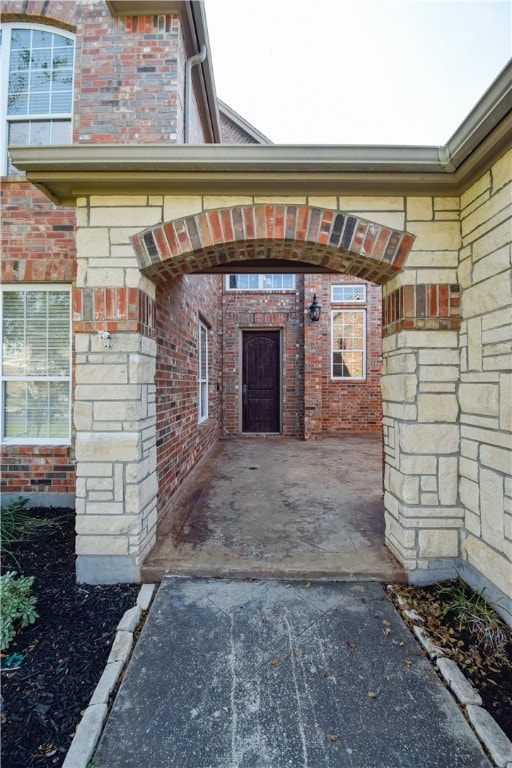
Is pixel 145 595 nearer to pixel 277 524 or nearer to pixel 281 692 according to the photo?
pixel 281 692

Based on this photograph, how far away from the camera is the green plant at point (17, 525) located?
9.51 ft

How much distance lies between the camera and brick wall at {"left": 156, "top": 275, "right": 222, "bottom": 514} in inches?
127

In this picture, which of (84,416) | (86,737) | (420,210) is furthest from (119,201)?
(86,737)

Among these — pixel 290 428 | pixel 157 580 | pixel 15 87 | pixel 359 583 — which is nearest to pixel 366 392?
pixel 290 428

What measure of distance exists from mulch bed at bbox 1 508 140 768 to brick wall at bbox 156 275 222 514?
92cm

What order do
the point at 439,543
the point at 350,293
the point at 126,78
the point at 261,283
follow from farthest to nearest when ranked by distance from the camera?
the point at 350,293, the point at 261,283, the point at 126,78, the point at 439,543

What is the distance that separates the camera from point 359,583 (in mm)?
2350

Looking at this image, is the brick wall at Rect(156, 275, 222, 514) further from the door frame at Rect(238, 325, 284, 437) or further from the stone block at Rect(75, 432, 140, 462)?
the door frame at Rect(238, 325, 284, 437)

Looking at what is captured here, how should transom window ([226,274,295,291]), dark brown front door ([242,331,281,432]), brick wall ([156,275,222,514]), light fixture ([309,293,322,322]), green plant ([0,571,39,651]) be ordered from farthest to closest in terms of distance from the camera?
1. dark brown front door ([242,331,281,432])
2. transom window ([226,274,295,291])
3. light fixture ([309,293,322,322])
4. brick wall ([156,275,222,514])
5. green plant ([0,571,39,651])

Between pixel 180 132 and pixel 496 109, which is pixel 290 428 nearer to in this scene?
pixel 180 132

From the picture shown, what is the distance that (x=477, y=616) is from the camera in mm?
2006

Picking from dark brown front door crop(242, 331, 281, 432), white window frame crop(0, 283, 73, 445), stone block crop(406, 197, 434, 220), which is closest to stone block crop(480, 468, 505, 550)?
stone block crop(406, 197, 434, 220)

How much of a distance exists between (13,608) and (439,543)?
2747 mm

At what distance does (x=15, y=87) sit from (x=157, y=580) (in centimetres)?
503
